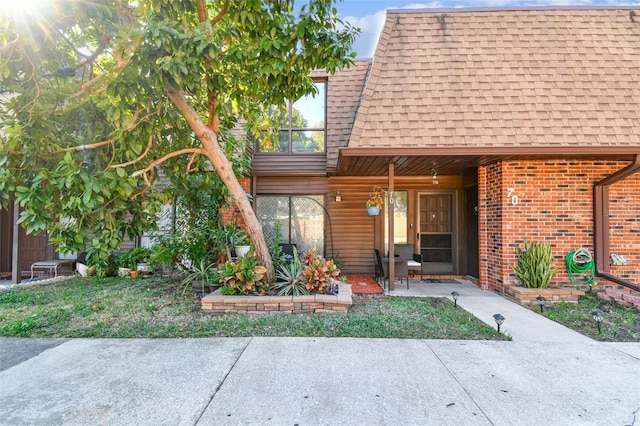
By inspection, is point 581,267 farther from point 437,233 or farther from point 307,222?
point 307,222

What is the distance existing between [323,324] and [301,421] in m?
1.86

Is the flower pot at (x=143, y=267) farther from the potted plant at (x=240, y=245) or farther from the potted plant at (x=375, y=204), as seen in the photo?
the potted plant at (x=375, y=204)

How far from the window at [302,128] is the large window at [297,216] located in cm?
128

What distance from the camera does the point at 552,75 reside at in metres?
5.82

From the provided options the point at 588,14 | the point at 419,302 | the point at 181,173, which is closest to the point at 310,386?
the point at 419,302

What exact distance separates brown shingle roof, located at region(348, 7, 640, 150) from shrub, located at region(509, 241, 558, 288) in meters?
1.83

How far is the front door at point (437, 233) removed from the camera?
25.6ft

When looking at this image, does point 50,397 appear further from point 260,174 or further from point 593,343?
point 260,174

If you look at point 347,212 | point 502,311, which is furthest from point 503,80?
point 347,212

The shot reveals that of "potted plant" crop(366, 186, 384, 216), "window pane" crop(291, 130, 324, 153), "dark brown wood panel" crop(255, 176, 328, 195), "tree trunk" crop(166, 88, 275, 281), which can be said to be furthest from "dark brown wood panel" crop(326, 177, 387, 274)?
"tree trunk" crop(166, 88, 275, 281)

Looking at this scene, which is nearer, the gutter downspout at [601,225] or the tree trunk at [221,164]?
the tree trunk at [221,164]

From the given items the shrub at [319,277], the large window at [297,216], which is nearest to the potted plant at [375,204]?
the large window at [297,216]

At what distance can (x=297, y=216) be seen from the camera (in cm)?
824

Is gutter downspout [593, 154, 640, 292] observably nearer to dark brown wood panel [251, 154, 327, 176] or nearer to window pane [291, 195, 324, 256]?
dark brown wood panel [251, 154, 327, 176]
